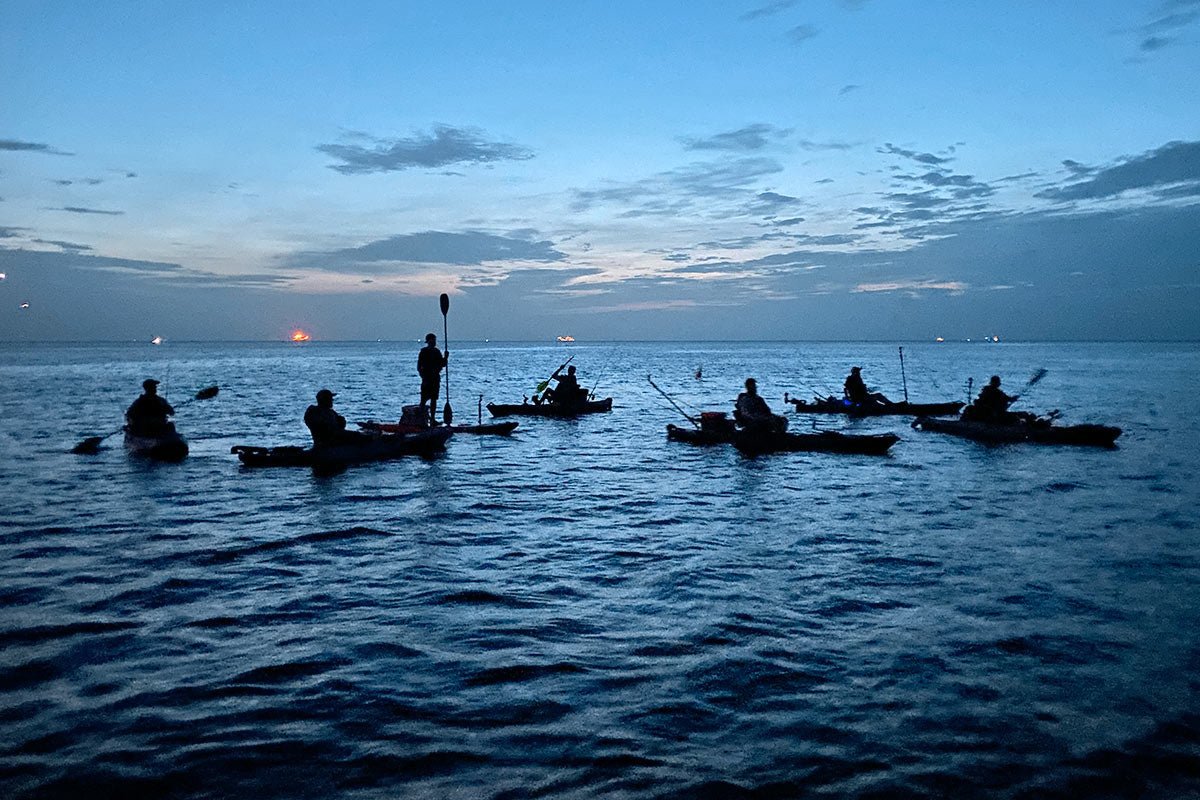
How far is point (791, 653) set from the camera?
848 cm

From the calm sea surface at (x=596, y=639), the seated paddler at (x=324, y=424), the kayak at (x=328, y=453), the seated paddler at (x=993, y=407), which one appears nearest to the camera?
the calm sea surface at (x=596, y=639)

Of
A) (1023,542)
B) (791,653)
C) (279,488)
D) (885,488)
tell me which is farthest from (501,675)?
(885,488)

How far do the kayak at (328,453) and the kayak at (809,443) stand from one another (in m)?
10.7

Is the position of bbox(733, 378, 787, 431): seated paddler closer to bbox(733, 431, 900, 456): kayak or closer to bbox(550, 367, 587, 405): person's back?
bbox(733, 431, 900, 456): kayak

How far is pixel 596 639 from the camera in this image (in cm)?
889

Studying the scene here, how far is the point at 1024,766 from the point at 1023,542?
8.87 metres

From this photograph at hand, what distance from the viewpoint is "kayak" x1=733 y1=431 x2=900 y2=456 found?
24781 mm

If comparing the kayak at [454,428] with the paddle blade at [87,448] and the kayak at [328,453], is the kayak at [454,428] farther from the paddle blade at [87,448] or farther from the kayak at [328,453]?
the paddle blade at [87,448]

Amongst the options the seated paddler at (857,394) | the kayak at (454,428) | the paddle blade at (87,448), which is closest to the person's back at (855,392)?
the seated paddler at (857,394)

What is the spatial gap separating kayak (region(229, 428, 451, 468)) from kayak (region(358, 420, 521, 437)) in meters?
0.73

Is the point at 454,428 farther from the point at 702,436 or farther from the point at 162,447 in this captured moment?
the point at 162,447

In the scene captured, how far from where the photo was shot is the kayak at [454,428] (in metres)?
24.5

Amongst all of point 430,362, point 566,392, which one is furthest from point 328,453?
point 566,392

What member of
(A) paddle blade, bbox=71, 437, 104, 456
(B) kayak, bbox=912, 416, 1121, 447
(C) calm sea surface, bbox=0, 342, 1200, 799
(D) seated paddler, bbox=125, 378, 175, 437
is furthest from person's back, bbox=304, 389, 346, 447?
(B) kayak, bbox=912, 416, 1121, 447
